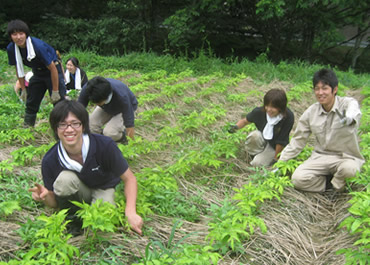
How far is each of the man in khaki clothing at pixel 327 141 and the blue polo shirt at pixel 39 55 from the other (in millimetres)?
3149

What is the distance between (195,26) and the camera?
37.9 feet

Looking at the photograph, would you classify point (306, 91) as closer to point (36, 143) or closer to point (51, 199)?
point (36, 143)

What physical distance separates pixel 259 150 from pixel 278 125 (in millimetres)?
434

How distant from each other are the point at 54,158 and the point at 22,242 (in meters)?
0.66

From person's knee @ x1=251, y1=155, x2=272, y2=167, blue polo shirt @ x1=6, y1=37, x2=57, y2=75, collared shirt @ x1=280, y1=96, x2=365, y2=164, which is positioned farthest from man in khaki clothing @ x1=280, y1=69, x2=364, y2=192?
blue polo shirt @ x1=6, y1=37, x2=57, y2=75

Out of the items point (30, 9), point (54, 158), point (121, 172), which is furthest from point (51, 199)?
point (30, 9)

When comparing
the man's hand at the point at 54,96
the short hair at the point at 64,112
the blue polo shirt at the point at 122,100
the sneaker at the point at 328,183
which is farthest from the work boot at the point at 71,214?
the sneaker at the point at 328,183

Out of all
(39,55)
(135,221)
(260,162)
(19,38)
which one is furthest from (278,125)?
(19,38)

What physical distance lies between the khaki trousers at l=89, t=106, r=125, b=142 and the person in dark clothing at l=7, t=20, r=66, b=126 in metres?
0.57

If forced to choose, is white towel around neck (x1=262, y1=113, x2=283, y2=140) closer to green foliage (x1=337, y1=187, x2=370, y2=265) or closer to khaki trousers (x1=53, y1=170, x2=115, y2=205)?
green foliage (x1=337, y1=187, x2=370, y2=265)

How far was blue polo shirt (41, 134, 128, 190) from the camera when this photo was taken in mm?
2414

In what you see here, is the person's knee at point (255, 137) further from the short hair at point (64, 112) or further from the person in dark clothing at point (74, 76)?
the person in dark clothing at point (74, 76)

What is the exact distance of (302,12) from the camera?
1093 cm

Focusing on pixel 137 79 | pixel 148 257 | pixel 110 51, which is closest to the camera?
pixel 148 257
